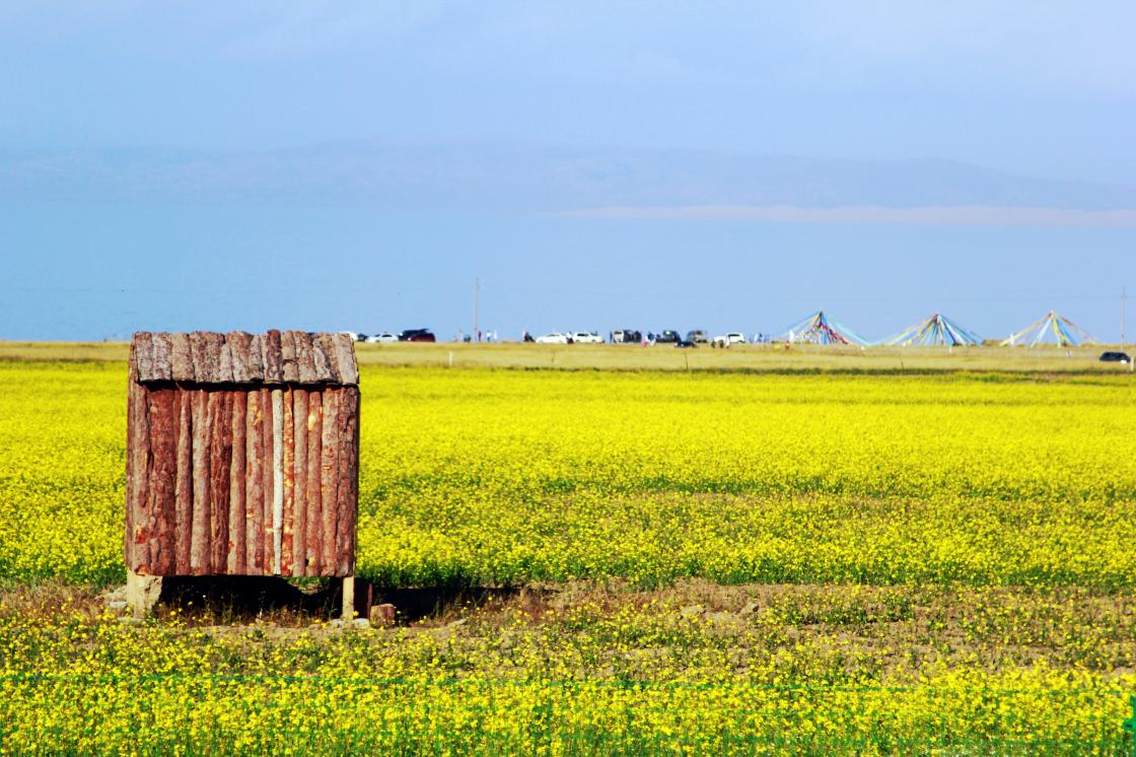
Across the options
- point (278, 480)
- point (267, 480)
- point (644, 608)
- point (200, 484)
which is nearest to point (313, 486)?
point (278, 480)

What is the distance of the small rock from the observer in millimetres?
16672

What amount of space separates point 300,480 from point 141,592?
1926mm

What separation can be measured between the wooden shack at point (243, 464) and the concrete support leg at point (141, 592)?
0.21 metres

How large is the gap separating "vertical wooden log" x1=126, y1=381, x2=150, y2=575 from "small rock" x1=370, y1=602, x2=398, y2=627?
2.31 meters

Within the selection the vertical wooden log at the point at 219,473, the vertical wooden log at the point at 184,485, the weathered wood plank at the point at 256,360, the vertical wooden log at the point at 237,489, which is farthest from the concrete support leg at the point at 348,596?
the weathered wood plank at the point at 256,360

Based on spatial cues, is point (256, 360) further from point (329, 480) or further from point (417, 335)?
point (417, 335)

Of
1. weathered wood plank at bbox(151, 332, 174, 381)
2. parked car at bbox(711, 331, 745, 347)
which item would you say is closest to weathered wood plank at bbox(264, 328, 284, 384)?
weathered wood plank at bbox(151, 332, 174, 381)

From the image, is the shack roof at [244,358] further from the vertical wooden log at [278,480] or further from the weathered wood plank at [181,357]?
the vertical wooden log at [278,480]

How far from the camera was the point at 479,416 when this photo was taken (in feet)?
144

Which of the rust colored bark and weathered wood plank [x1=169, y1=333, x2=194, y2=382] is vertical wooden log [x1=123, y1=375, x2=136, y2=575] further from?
the rust colored bark

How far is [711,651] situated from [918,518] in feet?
33.4

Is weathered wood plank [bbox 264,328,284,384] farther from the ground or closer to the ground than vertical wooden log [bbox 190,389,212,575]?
farther from the ground

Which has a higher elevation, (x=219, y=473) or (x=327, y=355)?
(x=327, y=355)

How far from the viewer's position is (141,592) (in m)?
16.9
